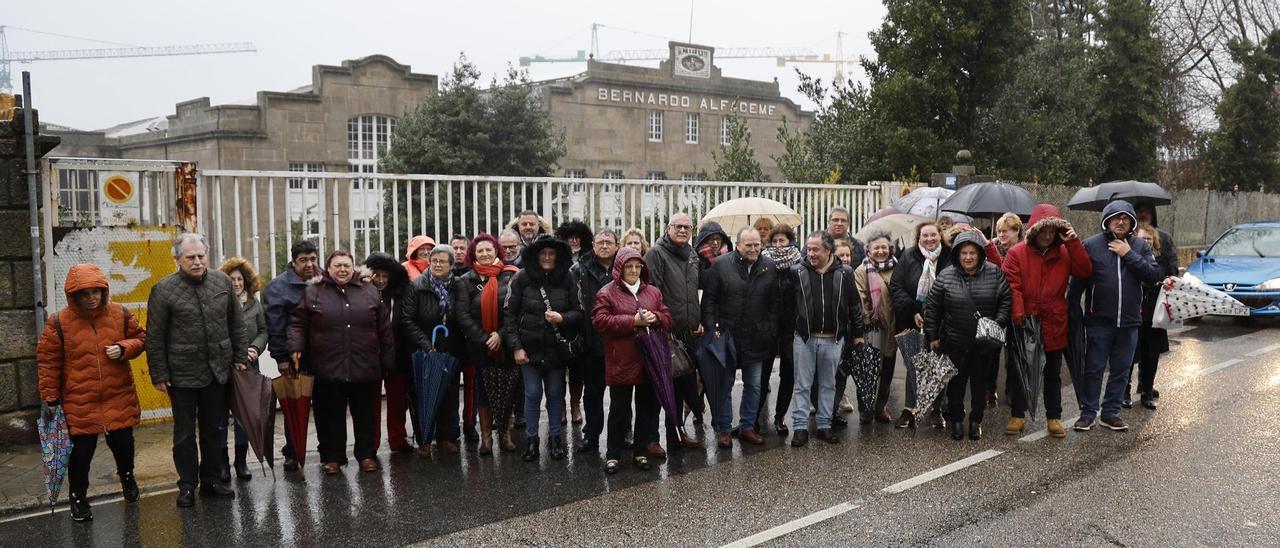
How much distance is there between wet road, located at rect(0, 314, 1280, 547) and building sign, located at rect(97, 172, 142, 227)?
2845mm

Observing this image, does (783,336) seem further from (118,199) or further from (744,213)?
(118,199)

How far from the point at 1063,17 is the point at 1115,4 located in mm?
7056

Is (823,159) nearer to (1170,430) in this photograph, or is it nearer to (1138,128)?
(1138,128)

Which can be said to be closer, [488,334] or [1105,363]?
[488,334]

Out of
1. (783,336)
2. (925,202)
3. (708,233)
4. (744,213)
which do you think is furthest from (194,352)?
(925,202)

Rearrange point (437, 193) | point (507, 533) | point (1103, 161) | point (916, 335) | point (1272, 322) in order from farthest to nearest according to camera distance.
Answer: point (1103, 161)
point (1272, 322)
point (437, 193)
point (916, 335)
point (507, 533)

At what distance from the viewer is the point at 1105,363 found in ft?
27.6

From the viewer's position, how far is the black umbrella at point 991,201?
36.9 ft

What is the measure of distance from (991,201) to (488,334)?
6159mm

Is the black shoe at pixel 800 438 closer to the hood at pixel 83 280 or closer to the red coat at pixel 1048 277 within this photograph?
the red coat at pixel 1048 277

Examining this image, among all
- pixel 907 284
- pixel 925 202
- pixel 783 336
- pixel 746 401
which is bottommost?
pixel 746 401

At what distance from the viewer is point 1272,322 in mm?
14508

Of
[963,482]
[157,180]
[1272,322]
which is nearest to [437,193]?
[157,180]

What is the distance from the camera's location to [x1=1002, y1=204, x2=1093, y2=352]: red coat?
8.23 metres
